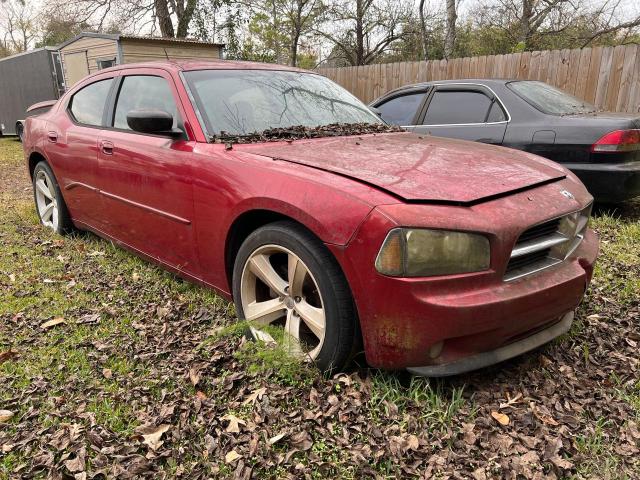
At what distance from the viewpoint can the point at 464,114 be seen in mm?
5621

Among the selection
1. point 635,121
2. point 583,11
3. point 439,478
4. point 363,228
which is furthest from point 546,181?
point 583,11

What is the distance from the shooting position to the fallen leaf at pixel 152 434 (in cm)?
206

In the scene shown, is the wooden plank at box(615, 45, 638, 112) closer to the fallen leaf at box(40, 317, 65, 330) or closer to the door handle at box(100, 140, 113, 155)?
the door handle at box(100, 140, 113, 155)

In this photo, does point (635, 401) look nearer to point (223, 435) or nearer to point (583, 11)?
point (223, 435)

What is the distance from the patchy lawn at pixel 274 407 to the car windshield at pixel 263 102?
3.99 feet

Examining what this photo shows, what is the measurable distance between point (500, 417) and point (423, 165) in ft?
4.00

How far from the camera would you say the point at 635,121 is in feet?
15.5

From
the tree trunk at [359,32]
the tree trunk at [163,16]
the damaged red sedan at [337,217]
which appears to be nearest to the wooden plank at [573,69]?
the damaged red sedan at [337,217]

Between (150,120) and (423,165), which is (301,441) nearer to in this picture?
(423,165)

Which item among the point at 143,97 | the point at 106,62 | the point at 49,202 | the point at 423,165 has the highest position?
the point at 106,62

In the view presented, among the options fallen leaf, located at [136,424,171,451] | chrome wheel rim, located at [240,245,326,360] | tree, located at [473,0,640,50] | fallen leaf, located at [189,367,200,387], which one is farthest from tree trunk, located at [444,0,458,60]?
fallen leaf, located at [136,424,171,451]

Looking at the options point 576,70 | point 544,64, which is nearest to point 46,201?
point 544,64

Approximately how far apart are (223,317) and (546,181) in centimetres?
204

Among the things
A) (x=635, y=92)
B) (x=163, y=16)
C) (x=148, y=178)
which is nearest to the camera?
(x=148, y=178)
